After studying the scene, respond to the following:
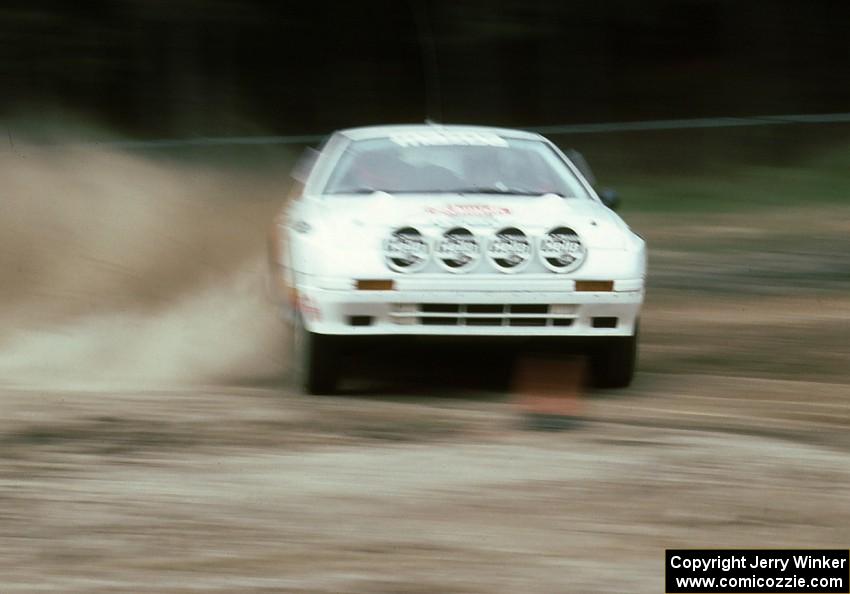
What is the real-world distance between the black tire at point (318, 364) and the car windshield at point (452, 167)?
1143 millimetres

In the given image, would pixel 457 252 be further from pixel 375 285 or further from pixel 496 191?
pixel 496 191

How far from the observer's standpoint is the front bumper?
7891mm

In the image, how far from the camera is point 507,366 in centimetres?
920

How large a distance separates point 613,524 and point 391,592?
3.63 feet

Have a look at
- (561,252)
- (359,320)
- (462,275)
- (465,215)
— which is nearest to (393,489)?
(359,320)

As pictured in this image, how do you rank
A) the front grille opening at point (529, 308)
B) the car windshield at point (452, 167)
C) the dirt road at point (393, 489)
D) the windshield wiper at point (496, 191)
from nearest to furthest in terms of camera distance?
the dirt road at point (393, 489) < the front grille opening at point (529, 308) < the windshield wiper at point (496, 191) < the car windshield at point (452, 167)

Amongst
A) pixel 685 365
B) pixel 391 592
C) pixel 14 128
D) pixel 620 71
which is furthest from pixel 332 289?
pixel 620 71

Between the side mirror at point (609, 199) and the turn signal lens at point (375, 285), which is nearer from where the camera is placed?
the turn signal lens at point (375, 285)

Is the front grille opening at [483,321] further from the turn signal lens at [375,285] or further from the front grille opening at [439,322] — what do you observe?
the turn signal lens at [375,285]

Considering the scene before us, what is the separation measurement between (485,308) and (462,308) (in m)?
0.12

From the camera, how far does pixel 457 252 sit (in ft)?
26.2

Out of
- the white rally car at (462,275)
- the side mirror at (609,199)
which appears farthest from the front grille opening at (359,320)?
the side mirror at (609,199)

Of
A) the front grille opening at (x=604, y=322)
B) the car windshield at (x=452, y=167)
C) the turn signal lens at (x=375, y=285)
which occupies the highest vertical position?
the car windshield at (x=452, y=167)

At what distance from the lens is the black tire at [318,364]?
26.4 ft
